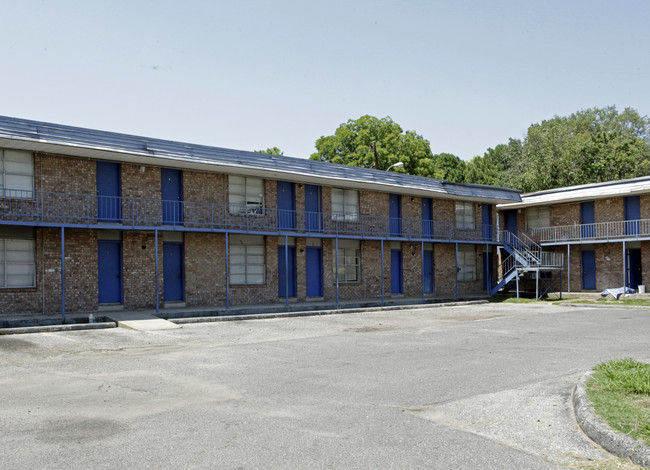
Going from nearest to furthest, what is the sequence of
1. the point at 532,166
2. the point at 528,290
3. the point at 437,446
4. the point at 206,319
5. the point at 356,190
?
the point at 437,446 < the point at 206,319 < the point at 356,190 < the point at 528,290 < the point at 532,166

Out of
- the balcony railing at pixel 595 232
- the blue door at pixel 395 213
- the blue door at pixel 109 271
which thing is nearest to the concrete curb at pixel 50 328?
the blue door at pixel 109 271

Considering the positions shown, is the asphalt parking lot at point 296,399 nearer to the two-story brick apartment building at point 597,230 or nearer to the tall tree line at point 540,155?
the two-story brick apartment building at point 597,230

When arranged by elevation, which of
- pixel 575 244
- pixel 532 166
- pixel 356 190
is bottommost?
pixel 575 244

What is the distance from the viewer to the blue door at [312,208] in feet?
82.4

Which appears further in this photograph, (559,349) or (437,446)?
(559,349)

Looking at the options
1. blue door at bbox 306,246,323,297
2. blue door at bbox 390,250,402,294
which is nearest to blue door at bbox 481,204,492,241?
blue door at bbox 390,250,402,294

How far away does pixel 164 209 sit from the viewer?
68.6 feet

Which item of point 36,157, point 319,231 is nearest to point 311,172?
point 319,231

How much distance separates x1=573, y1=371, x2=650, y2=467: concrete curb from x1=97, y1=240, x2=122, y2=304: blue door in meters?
16.2

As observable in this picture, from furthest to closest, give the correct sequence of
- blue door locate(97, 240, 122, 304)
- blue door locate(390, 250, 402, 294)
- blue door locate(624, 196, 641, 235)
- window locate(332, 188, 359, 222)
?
blue door locate(624, 196, 641, 235), blue door locate(390, 250, 402, 294), window locate(332, 188, 359, 222), blue door locate(97, 240, 122, 304)

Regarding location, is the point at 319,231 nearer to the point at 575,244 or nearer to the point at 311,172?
the point at 311,172

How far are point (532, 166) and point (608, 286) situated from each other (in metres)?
18.7

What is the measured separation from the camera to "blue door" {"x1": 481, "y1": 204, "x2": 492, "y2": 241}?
3256cm

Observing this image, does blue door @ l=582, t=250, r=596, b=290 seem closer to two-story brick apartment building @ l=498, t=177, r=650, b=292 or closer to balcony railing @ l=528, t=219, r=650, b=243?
two-story brick apartment building @ l=498, t=177, r=650, b=292
